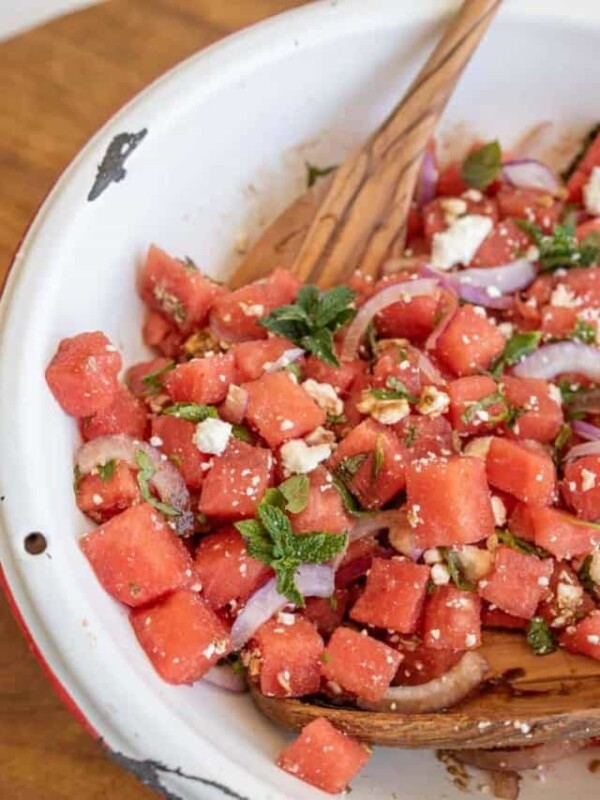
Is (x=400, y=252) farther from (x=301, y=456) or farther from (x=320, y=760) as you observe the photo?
(x=320, y=760)

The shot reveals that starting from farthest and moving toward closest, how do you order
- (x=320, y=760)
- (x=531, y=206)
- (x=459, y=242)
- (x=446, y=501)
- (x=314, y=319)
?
1. (x=531, y=206)
2. (x=459, y=242)
3. (x=314, y=319)
4. (x=446, y=501)
5. (x=320, y=760)

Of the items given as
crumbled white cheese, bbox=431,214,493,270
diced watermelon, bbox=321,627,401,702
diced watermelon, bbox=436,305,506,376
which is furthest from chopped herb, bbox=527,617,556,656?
crumbled white cheese, bbox=431,214,493,270

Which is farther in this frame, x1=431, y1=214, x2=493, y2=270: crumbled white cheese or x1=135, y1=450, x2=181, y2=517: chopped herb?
x1=431, y1=214, x2=493, y2=270: crumbled white cheese

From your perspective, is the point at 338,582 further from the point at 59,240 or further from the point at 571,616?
the point at 59,240

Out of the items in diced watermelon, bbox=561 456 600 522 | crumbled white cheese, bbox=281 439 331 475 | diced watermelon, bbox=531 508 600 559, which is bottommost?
diced watermelon, bbox=531 508 600 559

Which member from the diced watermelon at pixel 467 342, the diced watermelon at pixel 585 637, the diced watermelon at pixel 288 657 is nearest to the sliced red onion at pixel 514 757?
the diced watermelon at pixel 585 637

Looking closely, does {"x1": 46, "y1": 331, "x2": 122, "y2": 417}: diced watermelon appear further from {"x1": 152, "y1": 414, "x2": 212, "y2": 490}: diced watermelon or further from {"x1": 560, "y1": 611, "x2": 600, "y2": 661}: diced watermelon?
{"x1": 560, "y1": 611, "x2": 600, "y2": 661}: diced watermelon

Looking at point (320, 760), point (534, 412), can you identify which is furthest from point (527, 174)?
point (320, 760)
